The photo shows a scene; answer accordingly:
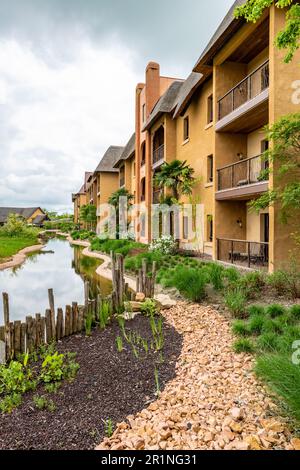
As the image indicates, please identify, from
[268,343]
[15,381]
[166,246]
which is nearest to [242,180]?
[166,246]

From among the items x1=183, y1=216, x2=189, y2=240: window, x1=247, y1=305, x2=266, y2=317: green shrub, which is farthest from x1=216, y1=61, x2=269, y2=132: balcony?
x1=247, y1=305, x2=266, y2=317: green shrub

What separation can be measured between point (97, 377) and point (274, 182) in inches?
324

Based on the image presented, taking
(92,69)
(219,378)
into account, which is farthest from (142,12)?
(219,378)

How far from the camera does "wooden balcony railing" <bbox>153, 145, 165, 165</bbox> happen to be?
21.7 m

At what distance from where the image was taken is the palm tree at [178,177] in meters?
17.0

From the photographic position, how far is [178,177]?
17.6 metres

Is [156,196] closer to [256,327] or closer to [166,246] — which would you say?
[166,246]

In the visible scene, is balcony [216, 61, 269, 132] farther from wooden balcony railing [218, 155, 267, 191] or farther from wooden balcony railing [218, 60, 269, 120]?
wooden balcony railing [218, 155, 267, 191]

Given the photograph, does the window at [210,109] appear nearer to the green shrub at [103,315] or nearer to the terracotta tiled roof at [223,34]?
the terracotta tiled roof at [223,34]

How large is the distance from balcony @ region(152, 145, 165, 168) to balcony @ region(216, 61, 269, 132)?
25.5 feet

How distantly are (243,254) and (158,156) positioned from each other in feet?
40.6

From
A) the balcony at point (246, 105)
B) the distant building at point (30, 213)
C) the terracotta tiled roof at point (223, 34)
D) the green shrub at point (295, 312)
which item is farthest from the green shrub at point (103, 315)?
the distant building at point (30, 213)

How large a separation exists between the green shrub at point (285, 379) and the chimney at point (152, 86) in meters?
23.3

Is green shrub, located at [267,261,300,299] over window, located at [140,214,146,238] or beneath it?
beneath
